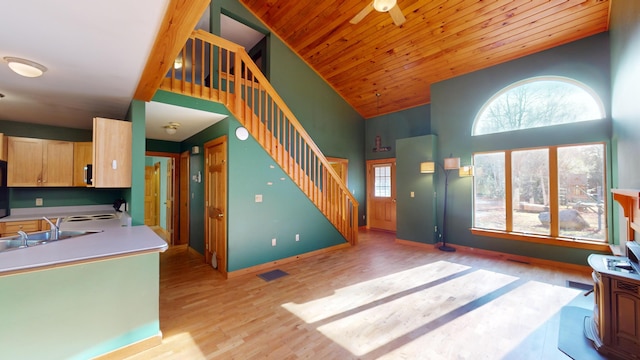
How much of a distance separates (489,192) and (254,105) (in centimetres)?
479

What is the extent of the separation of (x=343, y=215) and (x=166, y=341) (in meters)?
3.62

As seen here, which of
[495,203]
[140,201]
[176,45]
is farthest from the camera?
[495,203]

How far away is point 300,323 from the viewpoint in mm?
2469

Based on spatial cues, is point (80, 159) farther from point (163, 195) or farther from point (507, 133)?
point (507, 133)

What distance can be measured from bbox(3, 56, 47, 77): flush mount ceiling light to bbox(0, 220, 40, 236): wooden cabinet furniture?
2.47m

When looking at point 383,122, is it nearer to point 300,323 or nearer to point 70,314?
point 300,323

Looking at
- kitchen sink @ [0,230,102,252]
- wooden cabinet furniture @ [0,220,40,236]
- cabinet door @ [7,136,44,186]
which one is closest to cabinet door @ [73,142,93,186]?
cabinet door @ [7,136,44,186]

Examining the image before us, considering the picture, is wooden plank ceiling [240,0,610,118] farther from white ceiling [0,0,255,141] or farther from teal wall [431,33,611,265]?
white ceiling [0,0,255,141]

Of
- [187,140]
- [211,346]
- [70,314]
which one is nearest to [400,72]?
[187,140]

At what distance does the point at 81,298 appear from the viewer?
184 centimetres

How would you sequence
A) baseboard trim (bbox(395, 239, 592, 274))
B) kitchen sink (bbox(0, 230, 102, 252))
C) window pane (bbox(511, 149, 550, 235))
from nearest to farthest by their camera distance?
1. kitchen sink (bbox(0, 230, 102, 252))
2. baseboard trim (bbox(395, 239, 592, 274))
3. window pane (bbox(511, 149, 550, 235))

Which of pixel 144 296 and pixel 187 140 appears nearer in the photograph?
pixel 144 296

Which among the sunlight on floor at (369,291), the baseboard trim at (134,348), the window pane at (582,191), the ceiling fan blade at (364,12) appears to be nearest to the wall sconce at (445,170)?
the sunlight on floor at (369,291)

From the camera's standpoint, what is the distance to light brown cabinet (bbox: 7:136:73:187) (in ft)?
11.0
